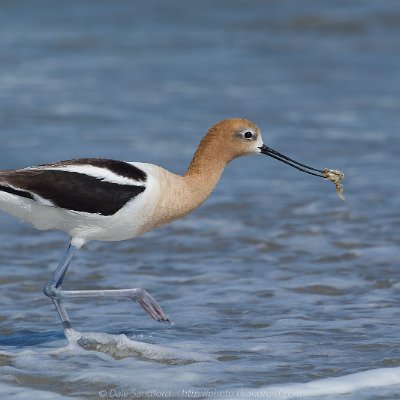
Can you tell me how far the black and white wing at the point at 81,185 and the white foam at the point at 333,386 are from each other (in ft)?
4.91

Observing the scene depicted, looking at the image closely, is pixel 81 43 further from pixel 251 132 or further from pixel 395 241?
pixel 251 132

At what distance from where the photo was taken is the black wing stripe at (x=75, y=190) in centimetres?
677

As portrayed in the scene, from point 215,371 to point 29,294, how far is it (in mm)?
2274

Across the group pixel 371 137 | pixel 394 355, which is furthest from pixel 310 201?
pixel 394 355

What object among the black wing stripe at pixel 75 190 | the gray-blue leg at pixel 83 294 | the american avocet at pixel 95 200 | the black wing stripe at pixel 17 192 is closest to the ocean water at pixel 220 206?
the gray-blue leg at pixel 83 294

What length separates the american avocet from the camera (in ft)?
22.3

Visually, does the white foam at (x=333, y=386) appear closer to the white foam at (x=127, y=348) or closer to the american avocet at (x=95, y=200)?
the white foam at (x=127, y=348)

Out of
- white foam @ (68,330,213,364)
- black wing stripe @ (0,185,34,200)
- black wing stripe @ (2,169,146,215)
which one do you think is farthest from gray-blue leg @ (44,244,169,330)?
black wing stripe @ (0,185,34,200)

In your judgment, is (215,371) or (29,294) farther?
(29,294)

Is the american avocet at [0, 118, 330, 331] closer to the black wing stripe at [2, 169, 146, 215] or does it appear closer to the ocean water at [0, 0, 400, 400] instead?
the black wing stripe at [2, 169, 146, 215]

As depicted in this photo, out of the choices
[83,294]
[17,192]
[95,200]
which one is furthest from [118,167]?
[83,294]

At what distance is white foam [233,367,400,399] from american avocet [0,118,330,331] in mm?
1159

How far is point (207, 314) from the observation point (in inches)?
304

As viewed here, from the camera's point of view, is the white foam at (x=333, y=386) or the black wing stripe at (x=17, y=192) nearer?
the white foam at (x=333, y=386)
